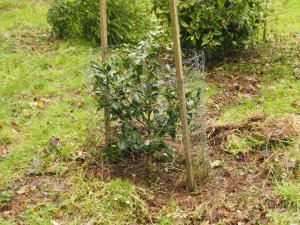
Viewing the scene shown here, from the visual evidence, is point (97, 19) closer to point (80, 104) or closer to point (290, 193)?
point (80, 104)

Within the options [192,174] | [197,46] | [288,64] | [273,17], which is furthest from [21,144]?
[273,17]

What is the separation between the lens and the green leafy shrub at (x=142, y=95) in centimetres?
363

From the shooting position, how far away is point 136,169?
4.00 metres

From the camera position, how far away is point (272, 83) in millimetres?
5828

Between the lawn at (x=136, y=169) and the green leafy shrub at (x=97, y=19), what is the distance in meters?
0.94

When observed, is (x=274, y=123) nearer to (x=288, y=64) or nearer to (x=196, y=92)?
(x=196, y=92)

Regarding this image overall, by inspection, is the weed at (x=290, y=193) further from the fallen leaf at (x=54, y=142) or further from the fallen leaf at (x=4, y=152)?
the fallen leaf at (x=4, y=152)

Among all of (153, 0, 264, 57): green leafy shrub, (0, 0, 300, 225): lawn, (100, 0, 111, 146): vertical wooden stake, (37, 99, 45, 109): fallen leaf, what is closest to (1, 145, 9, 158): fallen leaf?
(0, 0, 300, 225): lawn

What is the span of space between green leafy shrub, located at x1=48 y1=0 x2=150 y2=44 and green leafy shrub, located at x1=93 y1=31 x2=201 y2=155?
139 inches

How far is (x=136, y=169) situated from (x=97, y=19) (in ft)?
12.8

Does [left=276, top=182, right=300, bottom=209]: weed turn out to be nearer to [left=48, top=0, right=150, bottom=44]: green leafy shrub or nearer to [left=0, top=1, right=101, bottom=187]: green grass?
[left=0, top=1, right=101, bottom=187]: green grass

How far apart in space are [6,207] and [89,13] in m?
4.31

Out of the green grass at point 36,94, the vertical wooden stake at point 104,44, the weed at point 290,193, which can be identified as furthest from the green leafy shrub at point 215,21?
the weed at point 290,193

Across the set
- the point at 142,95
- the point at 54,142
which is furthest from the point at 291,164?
the point at 54,142
